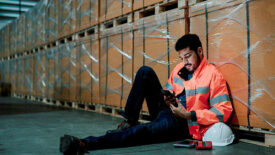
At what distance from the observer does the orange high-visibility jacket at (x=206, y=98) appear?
2614 mm

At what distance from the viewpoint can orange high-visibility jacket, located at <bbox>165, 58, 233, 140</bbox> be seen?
8.58 feet

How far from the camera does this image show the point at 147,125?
101 inches

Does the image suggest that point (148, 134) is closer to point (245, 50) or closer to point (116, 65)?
point (245, 50)

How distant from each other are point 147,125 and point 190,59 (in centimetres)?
81

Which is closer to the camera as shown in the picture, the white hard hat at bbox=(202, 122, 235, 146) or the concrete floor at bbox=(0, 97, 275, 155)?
the concrete floor at bbox=(0, 97, 275, 155)

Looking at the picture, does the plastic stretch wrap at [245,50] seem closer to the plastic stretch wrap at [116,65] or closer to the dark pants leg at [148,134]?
the dark pants leg at [148,134]

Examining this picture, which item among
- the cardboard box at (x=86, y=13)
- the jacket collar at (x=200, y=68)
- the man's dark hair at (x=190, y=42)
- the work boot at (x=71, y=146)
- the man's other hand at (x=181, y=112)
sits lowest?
the work boot at (x=71, y=146)

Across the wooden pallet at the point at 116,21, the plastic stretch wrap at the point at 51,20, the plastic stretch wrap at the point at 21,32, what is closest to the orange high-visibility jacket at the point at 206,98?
the wooden pallet at the point at 116,21

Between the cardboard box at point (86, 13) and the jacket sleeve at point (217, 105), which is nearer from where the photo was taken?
the jacket sleeve at point (217, 105)

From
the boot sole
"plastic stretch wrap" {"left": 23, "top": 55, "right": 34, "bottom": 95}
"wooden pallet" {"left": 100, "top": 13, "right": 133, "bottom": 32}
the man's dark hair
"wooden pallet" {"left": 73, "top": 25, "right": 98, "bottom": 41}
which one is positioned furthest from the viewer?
"plastic stretch wrap" {"left": 23, "top": 55, "right": 34, "bottom": 95}

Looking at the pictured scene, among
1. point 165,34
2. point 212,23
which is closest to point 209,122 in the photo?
point 212,23

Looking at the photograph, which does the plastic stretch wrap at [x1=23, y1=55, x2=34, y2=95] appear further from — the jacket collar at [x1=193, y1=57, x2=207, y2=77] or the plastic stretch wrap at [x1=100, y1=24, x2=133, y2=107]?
the jacket collar at [x1=193, y1=57, x2=207, y2=77]

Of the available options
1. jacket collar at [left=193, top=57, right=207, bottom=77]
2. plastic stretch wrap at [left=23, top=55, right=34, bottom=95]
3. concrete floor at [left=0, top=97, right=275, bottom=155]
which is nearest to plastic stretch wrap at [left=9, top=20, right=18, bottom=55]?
plastic stretch wrap at [left=23, top=55, right=34, bottom=95]

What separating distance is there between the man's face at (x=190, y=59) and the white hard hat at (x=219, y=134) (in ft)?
2.03
